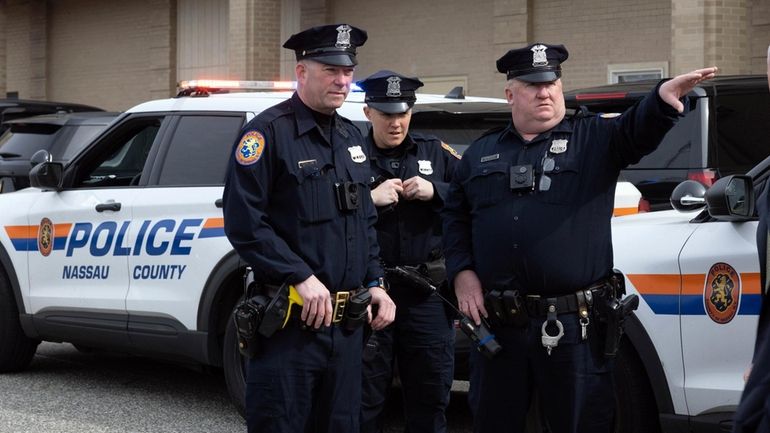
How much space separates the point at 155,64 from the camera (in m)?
22.8

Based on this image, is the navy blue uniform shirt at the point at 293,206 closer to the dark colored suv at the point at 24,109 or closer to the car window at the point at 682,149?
the car window at the point at 682,149

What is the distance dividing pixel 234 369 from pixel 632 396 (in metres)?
2.21

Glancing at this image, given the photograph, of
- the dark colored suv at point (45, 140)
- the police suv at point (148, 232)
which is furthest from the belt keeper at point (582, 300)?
the dark colored suv at point (45, 140)

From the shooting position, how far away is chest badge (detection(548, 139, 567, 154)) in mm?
4309

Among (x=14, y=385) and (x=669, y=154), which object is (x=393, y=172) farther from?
(x=14, y=385)

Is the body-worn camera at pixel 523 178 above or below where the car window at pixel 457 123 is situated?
below

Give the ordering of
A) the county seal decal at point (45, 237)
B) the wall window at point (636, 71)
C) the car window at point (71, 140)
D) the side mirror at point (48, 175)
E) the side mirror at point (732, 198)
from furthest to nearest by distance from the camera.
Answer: the wall window at point (636, 71)
the car window at point (71, 140)
the county seal decal at point (45, 237)
the side mirror at point (48, 175)
the side mirror at point (732, 198)

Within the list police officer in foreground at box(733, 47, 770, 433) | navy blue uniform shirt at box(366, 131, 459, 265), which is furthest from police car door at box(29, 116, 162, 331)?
police officer in foreground at box(733, 47, 770, 433)

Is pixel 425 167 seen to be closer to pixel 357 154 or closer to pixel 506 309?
pixel 357 154

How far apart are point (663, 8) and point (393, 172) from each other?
11357 mm

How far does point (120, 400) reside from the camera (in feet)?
24.2

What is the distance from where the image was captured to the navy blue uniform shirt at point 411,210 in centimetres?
517

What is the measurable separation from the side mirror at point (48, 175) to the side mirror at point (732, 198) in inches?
171

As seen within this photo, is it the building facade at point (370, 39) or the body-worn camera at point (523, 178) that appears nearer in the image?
the body-worn camera at point (523, 178)
